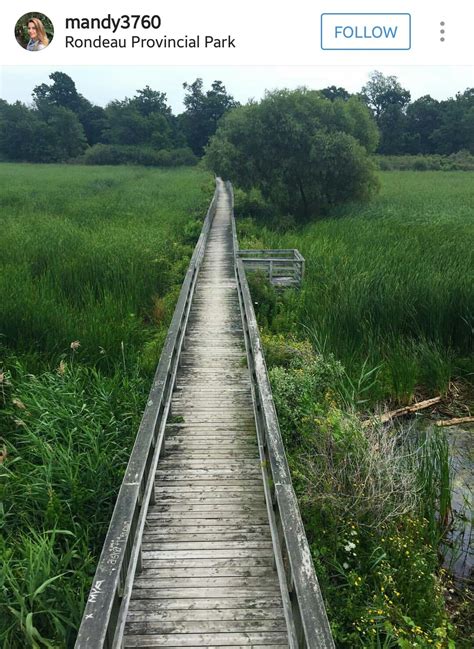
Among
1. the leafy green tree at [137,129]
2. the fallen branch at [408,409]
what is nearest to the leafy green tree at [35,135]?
the leafy green tree at [137,129]

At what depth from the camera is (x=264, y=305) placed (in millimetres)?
11984

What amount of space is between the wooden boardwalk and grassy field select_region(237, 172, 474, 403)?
260 cm

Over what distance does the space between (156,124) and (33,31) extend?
239ft

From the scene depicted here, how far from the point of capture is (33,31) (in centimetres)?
1188

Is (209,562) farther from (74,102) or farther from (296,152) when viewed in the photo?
(74,102)

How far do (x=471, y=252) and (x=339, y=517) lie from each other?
466 inches

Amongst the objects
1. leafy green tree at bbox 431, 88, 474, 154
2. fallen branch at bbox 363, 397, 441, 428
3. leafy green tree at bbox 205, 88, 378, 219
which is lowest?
fallen branch at bbox 363, 397, 441, 428

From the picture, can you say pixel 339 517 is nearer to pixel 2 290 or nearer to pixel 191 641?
pixel 191 641

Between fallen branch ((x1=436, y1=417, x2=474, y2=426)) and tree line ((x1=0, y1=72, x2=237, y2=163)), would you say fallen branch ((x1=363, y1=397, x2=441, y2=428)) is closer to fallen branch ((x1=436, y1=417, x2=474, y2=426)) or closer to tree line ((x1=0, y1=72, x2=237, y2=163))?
fallen branch ((x1=436, y1=417, x2=474, y2=426))

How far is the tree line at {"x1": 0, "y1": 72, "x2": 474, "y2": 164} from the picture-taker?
72688 millimetres

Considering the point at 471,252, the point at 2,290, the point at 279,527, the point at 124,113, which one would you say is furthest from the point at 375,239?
the point at 124,113

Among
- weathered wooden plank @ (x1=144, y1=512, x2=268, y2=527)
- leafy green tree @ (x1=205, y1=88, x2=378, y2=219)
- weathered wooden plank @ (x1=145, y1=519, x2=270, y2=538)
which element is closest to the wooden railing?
weathered wooden plank @ (x1=144, y1=512, x2=268, y2=527)

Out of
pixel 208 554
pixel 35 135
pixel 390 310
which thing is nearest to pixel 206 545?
pixel 208 554

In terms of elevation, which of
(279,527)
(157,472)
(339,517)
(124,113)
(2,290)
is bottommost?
(339,517)
